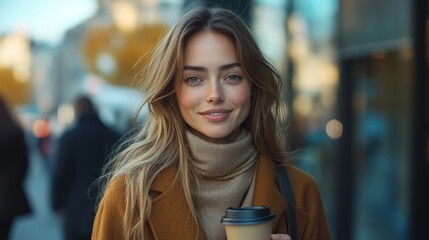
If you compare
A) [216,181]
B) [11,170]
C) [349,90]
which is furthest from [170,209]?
[349,90]

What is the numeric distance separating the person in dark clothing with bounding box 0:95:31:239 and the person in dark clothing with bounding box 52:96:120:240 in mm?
308

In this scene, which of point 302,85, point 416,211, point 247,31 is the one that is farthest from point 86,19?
point 247,31

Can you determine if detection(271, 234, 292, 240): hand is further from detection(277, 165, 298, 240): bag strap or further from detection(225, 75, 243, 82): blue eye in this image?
detection(225, 75, 243, 82): blue eye

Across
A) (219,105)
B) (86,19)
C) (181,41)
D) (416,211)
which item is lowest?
(416,211)

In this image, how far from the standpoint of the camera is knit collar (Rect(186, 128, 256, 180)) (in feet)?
7.20

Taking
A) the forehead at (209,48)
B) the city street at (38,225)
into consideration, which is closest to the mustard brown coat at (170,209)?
the forehead at (209,48)

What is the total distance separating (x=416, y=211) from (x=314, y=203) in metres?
→ 3.19

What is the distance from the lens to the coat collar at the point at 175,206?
2154 mm

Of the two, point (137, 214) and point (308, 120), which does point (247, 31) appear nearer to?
point (137, 214)

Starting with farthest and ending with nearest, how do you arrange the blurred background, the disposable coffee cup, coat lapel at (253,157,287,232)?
the blurred background < coat lapel at (253,157,287,232) < the disposable coffee cup

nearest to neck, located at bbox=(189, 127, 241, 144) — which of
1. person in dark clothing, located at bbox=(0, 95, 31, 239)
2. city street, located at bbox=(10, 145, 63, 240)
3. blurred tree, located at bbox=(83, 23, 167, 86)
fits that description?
person in dark clothing, located at bbox=(0, 95, 31, 239)

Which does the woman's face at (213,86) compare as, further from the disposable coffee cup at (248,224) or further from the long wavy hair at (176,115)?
the disposable coffee cup at (248,224)

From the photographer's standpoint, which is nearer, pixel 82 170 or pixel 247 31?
pixel 247 31

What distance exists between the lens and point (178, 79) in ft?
7.22
